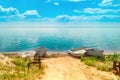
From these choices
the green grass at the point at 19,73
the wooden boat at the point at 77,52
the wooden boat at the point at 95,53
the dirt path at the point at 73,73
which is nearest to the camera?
the green grass at the point at 19,73

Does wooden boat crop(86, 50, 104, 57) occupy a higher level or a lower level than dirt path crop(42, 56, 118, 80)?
higher

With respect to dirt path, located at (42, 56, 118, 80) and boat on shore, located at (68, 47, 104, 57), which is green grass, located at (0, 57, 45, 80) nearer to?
dirt path, located at (42, 56, 118, 80)

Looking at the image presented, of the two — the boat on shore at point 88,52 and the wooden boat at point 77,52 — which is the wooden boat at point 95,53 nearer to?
the boat on shore at point 88,52

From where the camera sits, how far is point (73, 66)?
→ 947 inches

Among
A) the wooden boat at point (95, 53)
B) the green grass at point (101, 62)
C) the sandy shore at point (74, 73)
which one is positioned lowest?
the sandy shore at point (74, 73)

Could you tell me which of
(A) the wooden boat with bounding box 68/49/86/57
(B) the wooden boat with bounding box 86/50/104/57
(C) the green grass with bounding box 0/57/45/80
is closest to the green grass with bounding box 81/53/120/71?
(B) the wooden boat with bounding box 86/50/104/57

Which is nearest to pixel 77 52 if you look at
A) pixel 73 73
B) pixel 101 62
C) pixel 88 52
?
pixel 88 52

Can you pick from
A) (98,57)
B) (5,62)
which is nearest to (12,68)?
(5,62)

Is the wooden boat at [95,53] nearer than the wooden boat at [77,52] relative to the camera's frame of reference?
Yes

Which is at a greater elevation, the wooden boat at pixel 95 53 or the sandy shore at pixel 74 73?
the wooden boat at pixel 95 53

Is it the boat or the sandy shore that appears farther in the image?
the boat

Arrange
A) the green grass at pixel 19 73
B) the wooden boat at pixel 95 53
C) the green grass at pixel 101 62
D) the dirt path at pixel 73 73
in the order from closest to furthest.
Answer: the green grass at pixel 19 73
the dirt path at pixel 73 73
the green grass at pixel 101 62
the wooden boat at pixel 95 53

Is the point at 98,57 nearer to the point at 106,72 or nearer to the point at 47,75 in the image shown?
the point at 106,72

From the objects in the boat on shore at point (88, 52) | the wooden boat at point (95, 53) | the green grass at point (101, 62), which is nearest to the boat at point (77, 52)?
the boat on shore at point (88, 52)
